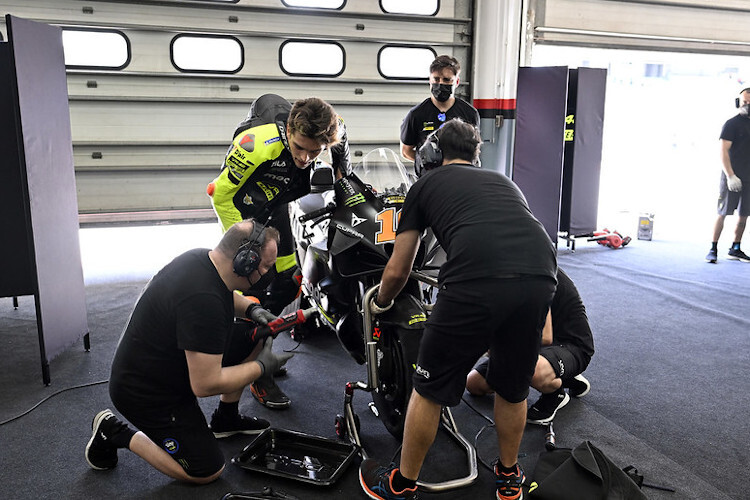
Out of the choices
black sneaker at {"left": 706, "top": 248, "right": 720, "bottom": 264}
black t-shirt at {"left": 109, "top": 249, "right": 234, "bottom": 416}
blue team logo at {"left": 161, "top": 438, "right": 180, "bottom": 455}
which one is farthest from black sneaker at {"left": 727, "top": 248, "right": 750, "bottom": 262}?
blue team logo at {"left": 161, "top": 438, "right": 180, "bottom": 455}

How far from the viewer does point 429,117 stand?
Result: 4.62m

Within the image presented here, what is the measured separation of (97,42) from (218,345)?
439cm

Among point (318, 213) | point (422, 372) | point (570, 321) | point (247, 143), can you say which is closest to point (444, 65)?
point (247, 143)

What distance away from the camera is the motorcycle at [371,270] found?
2.61m

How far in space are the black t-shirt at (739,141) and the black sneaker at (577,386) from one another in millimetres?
3945

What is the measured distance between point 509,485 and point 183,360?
133cm

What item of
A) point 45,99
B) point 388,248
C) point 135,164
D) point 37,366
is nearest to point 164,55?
point 135,164

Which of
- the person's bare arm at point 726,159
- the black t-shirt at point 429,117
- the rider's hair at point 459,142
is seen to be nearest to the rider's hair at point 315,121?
the rider's hair at point 459,142

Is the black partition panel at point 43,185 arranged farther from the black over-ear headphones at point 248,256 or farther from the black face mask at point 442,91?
the black face mask at point 442,91

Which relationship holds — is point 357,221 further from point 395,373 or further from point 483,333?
point 483,333

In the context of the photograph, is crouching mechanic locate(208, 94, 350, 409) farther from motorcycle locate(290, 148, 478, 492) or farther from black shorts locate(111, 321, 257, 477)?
black shorts locate(111, 321, 257, 477)

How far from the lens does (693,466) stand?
2.60m

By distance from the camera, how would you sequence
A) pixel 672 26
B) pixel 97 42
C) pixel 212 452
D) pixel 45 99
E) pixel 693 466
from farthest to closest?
pixel 672 26 < pixel 97 42 < pixel 45 99 < pixel 693 466 < pixel 212 452

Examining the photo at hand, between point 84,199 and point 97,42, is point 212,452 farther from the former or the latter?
point 97,42
